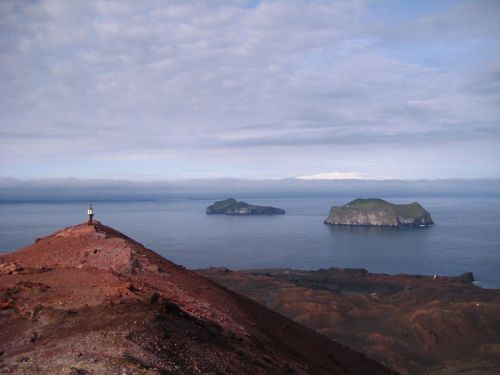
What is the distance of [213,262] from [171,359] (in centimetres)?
7494

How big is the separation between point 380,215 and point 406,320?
4251 inches

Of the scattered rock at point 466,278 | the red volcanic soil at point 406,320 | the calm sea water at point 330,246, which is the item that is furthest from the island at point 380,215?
the red volcanic soil at point 406,320

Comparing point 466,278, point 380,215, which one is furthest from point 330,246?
point 380,215

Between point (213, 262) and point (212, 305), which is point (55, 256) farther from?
point (213, 262)

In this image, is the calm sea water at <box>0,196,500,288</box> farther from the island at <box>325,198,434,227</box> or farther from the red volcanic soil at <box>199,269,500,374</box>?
the red volcanic soil at <box>199,269,500,374</box>

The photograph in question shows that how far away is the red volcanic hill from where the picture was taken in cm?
735

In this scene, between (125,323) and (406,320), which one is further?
(406,320)

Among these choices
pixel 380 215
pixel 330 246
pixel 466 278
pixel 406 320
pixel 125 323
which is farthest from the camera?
pixel 380 215

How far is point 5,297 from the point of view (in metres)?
10.8

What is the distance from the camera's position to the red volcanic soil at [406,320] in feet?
107

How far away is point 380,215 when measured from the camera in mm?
144250

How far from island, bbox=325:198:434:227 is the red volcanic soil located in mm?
80484

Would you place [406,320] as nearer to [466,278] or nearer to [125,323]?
[466,278]

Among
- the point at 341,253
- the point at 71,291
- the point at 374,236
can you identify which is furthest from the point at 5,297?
the point at 374,236
